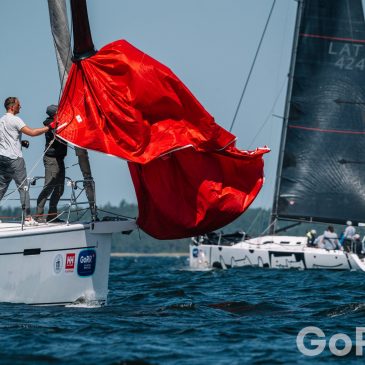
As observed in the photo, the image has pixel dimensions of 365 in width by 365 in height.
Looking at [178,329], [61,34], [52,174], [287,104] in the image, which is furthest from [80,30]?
[287,104]

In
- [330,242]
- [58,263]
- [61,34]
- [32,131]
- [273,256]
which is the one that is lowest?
[58,263]

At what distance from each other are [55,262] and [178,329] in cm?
263

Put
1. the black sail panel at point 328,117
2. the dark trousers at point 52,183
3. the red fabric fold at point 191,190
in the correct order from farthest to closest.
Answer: the black sail panel at point 328,117 → the dark trousers at point 52,183 → the red fabric fold at point 191,190

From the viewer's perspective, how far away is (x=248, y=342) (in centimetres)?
1066

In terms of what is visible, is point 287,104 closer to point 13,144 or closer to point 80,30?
point 80,30

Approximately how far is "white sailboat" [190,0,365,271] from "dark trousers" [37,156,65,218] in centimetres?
2043

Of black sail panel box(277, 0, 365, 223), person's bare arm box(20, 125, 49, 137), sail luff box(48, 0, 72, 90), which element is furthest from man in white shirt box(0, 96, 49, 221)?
black sail panel box(277, 0, 365, 223)

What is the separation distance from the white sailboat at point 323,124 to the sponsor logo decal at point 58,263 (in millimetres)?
21146

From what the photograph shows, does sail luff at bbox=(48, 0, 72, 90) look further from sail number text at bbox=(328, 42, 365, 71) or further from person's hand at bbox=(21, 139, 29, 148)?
sail number text at bbox=(328, 42, 365, 71)

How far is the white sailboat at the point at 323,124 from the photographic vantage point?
34.9m

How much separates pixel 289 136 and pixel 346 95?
2.47 m

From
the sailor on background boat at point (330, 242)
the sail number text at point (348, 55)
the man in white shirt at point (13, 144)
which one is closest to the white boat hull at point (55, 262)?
the man in white shirt at point (13, 144)

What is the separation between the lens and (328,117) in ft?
114

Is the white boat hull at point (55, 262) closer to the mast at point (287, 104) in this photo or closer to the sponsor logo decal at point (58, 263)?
the sponsor logo decal at point (58, 263)
